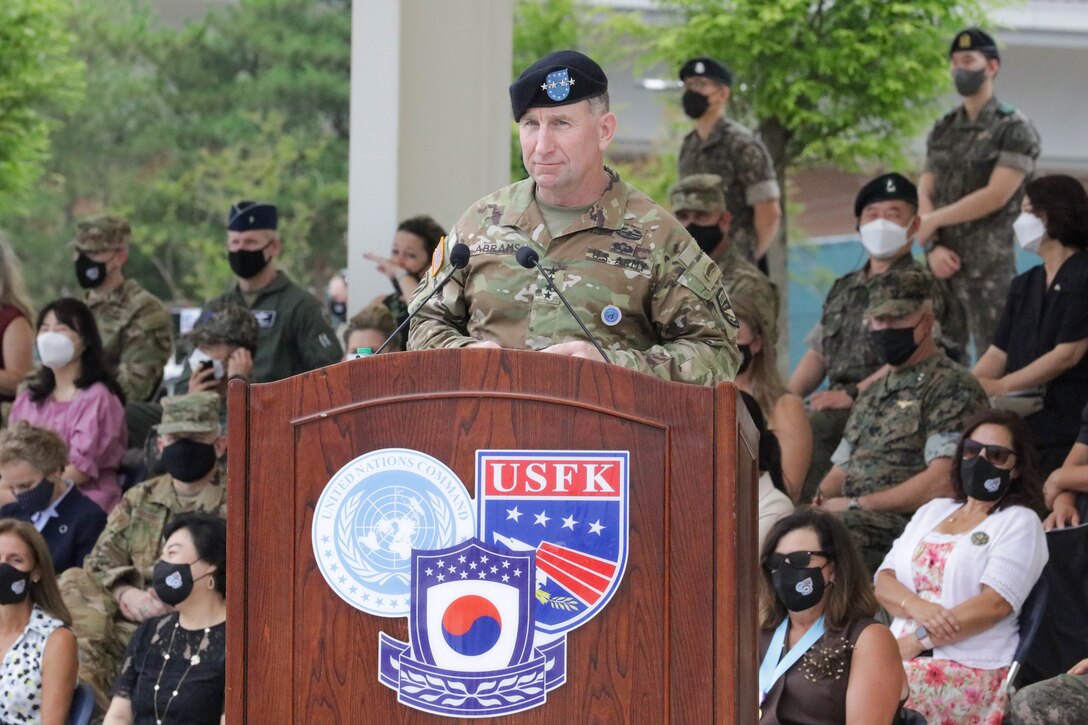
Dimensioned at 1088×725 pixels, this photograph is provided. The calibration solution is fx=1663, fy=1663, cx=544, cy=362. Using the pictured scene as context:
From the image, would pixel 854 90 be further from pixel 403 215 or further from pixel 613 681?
Result: pixel 613 681

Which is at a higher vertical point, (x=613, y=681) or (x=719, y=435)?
(x=719, y=435)

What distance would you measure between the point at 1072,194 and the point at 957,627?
2.10 metres

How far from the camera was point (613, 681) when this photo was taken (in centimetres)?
233

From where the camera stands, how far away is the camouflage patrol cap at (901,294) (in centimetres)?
580

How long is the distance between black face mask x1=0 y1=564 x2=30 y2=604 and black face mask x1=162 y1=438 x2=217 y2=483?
84cm

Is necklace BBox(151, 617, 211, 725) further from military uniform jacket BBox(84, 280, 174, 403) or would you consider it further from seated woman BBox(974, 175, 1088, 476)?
seated woman BBox(974, 175, 1088, 476)

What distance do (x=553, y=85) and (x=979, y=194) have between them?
4788mm

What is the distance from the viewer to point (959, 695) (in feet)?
15.2

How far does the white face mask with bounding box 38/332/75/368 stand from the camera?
6598 millimetres

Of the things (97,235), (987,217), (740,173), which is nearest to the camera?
(987,217)

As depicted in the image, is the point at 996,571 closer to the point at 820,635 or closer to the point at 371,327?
the point at 820,635

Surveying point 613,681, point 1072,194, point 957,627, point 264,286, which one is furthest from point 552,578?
point 264,286

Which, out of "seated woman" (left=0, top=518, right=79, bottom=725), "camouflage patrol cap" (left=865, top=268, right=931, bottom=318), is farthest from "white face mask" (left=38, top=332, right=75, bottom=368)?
"camouflage patrol cap" (left=865, top=268, right=931, bottom=318)

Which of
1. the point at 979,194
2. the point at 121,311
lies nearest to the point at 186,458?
the point at 121,311
